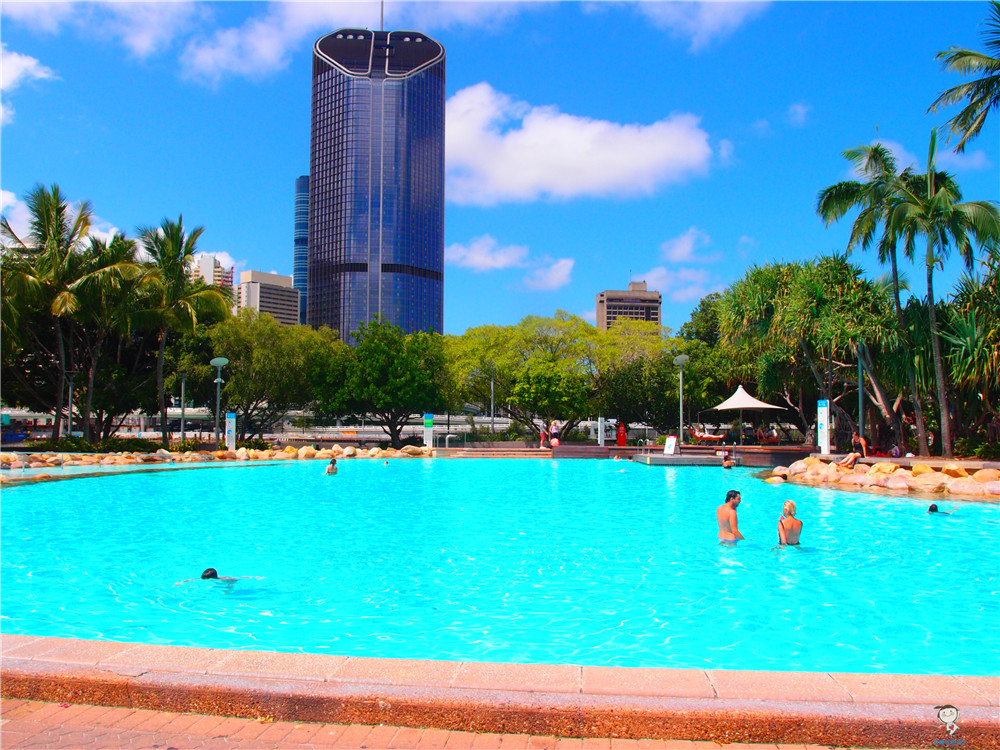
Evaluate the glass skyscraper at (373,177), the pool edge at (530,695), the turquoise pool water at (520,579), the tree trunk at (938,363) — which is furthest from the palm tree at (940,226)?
the glass skyscraper at (373,177)

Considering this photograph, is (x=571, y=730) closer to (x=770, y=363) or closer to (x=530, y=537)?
(x=530, y=537)

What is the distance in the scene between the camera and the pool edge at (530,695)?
3.65 m

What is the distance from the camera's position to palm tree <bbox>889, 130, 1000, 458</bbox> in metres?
20.3

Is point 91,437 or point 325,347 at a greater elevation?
point 325,347

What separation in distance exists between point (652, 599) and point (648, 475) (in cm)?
1668

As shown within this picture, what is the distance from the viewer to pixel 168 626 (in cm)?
738

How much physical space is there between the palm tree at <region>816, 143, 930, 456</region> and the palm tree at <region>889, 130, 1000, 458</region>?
0.60 meters

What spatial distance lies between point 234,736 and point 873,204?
78.6 feet

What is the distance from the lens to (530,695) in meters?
3.88

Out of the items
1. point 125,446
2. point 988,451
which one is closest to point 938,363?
point 988,451

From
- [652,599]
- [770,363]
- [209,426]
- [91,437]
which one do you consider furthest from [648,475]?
[209,426]

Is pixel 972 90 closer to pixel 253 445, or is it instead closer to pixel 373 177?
pixel 253 445

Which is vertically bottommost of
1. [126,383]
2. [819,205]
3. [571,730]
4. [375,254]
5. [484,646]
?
[484,646]

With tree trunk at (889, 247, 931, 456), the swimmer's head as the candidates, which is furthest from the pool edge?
tree trunk at (889, 247, 931, 456)
